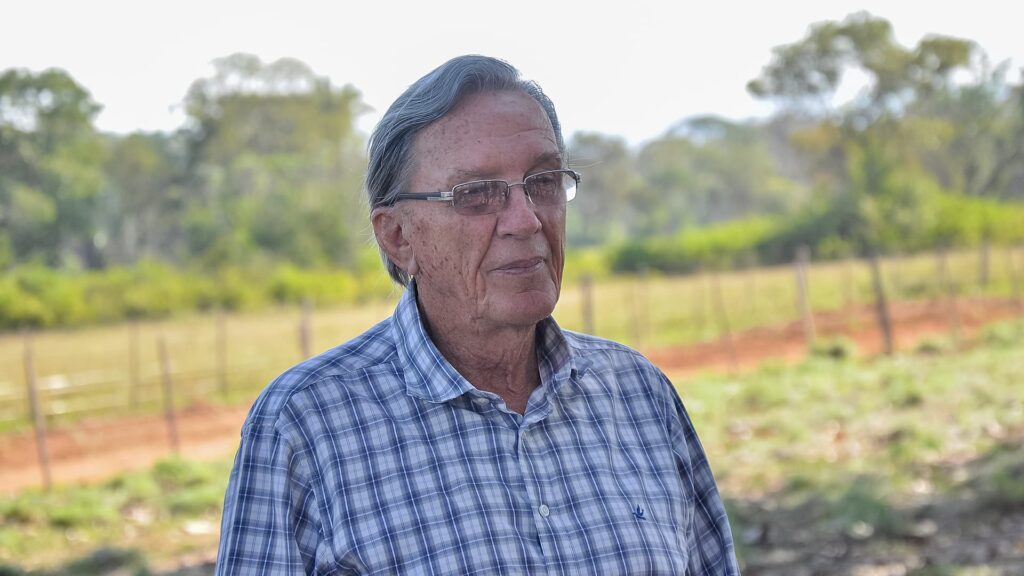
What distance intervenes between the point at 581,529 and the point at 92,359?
49.6 ft

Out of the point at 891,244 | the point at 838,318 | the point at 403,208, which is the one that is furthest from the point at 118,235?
the point at 891,244

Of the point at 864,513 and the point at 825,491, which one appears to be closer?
the point at 864,513

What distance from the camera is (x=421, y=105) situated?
1739 mm

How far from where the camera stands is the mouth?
68.7 inches

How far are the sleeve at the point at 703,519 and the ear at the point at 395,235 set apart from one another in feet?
1.88

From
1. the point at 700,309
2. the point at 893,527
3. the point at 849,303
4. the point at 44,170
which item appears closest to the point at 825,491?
the point at 893,527

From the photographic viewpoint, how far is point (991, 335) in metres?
14.1

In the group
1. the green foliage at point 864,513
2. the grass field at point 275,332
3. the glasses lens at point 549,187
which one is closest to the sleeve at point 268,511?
the glasses lens at point 549,187

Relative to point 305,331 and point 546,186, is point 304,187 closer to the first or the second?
point 305,331

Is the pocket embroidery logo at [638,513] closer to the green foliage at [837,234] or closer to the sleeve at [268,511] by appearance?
the sleeve at [268,511]

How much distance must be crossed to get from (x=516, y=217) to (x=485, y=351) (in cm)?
26

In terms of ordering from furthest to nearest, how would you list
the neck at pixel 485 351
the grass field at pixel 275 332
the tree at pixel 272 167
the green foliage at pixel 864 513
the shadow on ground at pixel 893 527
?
1. the tree at pixel 272 167
2. the grass field at pixel 275 332
3. the green foliage at pixel 864 513
4. the shadow on ground at pixel 893 527
5. the neck at pixel 485 351

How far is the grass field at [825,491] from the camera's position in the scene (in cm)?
539

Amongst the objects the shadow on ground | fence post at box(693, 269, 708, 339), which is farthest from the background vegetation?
the shadow on ground
